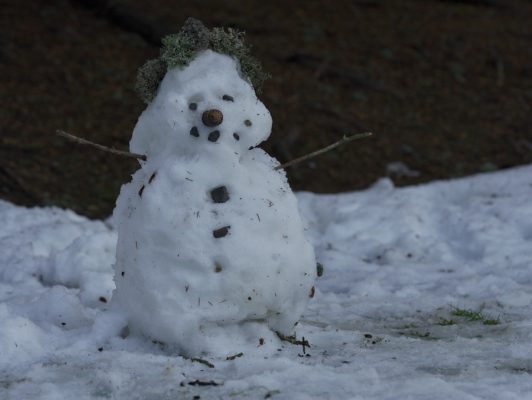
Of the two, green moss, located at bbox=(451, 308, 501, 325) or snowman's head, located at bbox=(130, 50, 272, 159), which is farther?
green moss, located at bbox=(451, 308, 501, 325)

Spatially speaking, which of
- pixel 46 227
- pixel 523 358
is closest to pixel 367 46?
pixel 46 227

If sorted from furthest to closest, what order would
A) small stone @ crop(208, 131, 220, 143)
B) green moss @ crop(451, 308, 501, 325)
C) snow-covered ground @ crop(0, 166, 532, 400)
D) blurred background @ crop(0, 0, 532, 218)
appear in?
blurred background @ crop(0, 0, 532, 218), green moss @ crop(451, 308, 501, 325), small stone @ crop(208, 131, 220, 143), snow-covered ground @ crop(0, 166, 532, 400)

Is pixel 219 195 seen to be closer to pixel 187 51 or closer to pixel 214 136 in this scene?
pixel 214 136

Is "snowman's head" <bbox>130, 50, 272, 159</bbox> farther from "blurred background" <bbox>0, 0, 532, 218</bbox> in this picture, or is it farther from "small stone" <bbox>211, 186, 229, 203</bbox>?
"blurred background" <bbox>0, 0, 532, 218</bbox>

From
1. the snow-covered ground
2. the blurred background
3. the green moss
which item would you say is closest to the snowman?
the snow-covered ground

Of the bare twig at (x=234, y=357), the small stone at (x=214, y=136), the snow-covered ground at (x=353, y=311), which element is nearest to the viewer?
the snow-covered ground at (x=353, y=311)

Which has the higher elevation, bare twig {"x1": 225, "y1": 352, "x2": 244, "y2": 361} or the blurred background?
the blurred background

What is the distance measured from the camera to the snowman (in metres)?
3.95

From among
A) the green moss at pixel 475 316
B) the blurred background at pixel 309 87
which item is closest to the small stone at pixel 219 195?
the green moss at pixel 475 316

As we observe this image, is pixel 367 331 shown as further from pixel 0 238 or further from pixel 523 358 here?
pixel 0 238

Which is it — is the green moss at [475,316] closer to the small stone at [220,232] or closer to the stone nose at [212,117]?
the small stone at [220,232]

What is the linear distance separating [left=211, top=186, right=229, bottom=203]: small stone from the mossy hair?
0.55 m

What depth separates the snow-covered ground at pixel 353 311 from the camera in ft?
12.0

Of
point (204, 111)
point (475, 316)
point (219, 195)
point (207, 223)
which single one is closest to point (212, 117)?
point (204, 111)
